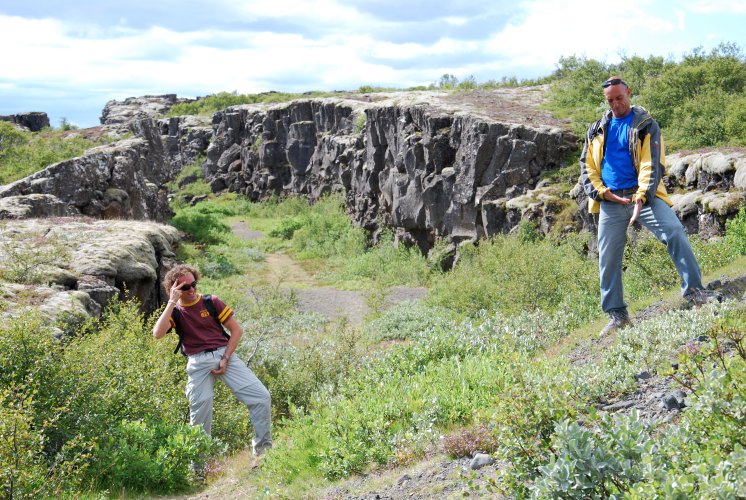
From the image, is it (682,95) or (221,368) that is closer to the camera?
(221,368)

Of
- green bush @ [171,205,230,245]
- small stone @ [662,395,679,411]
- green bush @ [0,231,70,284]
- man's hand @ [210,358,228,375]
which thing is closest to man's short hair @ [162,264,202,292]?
man's hand @ [210,358,228,375]

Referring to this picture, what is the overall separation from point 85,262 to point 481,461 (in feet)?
32.3

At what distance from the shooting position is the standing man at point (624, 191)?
595 centimetres

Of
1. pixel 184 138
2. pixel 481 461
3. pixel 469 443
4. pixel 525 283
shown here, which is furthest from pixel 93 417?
pixel 184 138

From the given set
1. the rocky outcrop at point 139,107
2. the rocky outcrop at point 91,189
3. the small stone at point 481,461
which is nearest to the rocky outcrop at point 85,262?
the rocky outcrop at point 91,189

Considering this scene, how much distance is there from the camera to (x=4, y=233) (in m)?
14.1

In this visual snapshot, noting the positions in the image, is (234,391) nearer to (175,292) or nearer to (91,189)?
(175,292)

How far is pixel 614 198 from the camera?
20.3 ft

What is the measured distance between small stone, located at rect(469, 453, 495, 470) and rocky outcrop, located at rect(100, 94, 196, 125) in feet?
239

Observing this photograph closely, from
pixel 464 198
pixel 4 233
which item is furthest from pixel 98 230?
pixel 464 198

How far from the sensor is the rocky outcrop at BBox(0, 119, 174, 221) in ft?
64.9

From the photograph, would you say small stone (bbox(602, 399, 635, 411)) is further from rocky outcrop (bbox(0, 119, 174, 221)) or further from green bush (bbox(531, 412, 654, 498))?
rocky outcrop (bbox(0, 119, 174, 221))

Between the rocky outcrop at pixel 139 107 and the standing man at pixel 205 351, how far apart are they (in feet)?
228

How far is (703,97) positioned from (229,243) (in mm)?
23658
